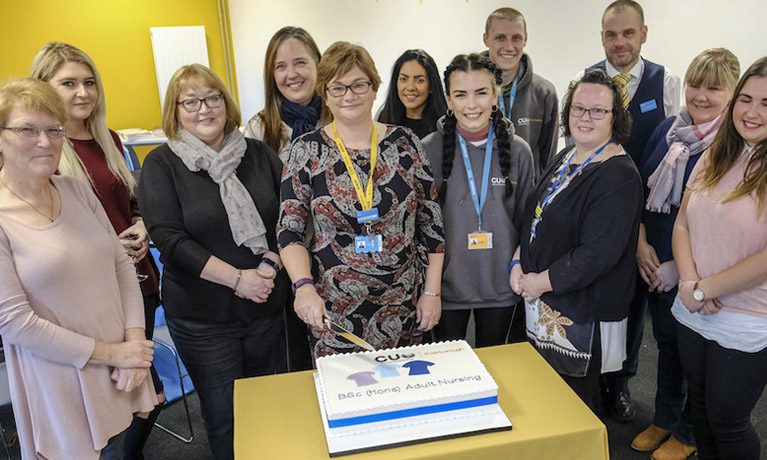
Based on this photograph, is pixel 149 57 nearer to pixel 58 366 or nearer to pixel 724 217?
pixel 58 366

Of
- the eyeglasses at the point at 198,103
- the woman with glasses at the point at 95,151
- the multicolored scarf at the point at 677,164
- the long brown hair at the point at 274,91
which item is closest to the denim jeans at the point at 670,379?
the multicolored scarf at the point at 677,164

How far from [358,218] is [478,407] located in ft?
2.40

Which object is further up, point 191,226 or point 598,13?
point 598,13

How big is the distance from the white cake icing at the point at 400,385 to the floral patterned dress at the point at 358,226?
1.38ft

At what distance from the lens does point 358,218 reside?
1.70 meters

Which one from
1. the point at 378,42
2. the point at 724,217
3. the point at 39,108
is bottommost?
the point at 724,217

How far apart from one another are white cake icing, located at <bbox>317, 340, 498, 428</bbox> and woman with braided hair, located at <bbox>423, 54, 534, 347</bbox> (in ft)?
2.31

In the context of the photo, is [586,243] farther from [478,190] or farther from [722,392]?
[722,392]

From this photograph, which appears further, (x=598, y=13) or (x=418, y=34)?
(x=418, y=34)

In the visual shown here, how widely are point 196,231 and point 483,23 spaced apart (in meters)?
4.27

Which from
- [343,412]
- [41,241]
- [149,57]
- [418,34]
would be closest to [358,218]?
[343,412]

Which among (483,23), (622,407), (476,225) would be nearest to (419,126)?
(476,225)

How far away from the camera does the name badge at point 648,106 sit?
2.72m

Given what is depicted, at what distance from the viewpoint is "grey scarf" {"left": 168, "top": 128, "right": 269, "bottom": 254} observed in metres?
1.82
